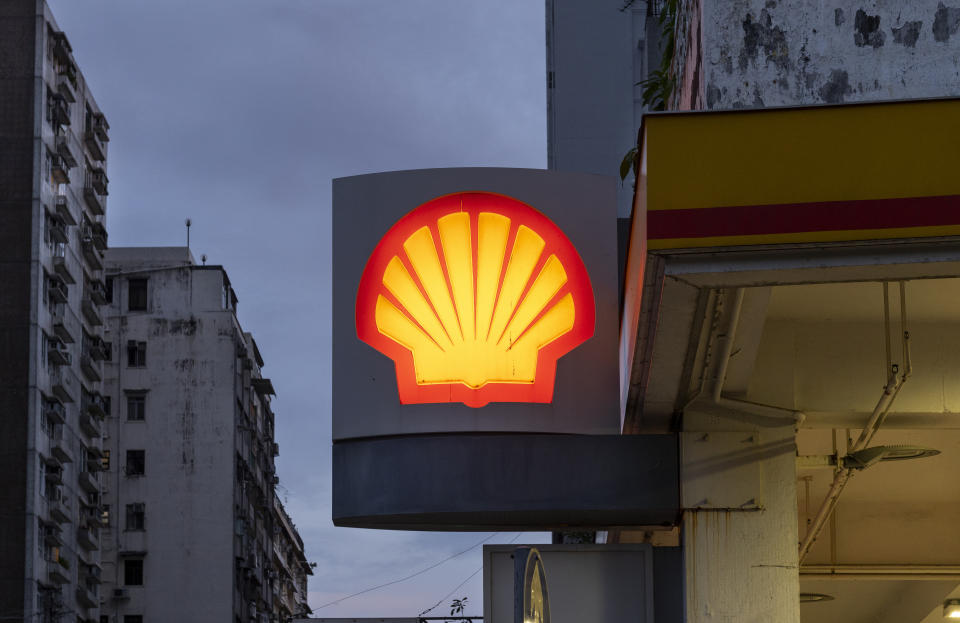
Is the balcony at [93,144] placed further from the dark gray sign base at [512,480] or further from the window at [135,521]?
the dark gray sign base at [512,480]

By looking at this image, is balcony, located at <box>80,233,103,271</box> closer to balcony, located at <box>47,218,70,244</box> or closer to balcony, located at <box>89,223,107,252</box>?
balcony, located at <box>89,223,107,252</box>

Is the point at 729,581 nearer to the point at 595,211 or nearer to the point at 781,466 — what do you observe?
the point at 781,466

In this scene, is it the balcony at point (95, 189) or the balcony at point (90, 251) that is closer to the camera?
the balcony at point (90, 251)

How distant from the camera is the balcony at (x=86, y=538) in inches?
2394

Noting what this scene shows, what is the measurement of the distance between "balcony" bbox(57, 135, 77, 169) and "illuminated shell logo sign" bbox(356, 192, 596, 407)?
169ft

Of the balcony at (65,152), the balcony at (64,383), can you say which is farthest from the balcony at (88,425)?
the balcony at (65,152)

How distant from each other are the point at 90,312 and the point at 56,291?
590 centimetres

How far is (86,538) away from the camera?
61188 millimetres

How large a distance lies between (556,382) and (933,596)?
716 cm

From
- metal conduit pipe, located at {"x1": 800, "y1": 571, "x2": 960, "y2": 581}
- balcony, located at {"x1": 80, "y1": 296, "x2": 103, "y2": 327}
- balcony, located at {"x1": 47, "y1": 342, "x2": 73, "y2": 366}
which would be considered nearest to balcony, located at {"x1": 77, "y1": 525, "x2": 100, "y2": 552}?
balcony, located at {"x1": 47, "y1": 342, "x2": 73, "y2": 366}

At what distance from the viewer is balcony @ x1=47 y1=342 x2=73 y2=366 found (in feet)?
188

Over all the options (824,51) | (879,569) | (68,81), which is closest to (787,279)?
(824,51)

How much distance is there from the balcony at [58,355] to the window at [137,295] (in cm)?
1342

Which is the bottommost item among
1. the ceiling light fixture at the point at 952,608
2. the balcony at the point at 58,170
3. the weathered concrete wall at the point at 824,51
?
the ceiling light fixture at the point at 952,608
